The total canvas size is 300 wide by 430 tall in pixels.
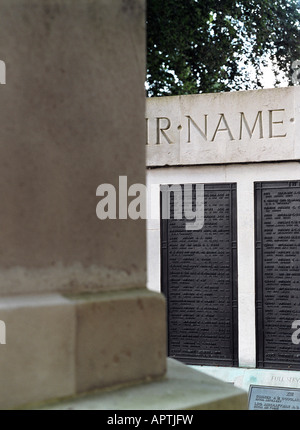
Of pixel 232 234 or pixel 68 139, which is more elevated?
pixel 68 139

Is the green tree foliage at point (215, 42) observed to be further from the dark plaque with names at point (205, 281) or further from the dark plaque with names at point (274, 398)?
the dark plaque with names at point (274, 398)

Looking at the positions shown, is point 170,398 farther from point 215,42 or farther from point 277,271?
point 215,42

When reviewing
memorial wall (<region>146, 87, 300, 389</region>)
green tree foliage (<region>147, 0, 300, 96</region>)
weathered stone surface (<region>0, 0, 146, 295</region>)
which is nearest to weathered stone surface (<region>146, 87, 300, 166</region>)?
memorial wall (<region>146, 87, 300, 389</region>)

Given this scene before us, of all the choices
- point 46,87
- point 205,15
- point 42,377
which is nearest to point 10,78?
point 46,87

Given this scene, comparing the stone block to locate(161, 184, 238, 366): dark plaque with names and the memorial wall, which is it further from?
locate(161, 184, 238, 366): dark plaque with names

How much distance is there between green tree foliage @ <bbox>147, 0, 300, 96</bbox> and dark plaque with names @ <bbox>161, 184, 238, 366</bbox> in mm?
9146

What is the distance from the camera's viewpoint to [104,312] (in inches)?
50.9

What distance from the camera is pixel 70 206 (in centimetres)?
129

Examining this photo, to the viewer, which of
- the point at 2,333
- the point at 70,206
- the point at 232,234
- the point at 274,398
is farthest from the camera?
the point at 232,234

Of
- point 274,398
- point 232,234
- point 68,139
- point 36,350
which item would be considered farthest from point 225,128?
point 36,350

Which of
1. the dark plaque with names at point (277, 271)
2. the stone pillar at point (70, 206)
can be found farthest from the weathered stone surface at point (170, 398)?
the dark plaque with names at point (277, 271)

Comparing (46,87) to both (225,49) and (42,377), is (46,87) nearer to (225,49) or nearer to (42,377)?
(42,377)

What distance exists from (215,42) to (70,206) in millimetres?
16775

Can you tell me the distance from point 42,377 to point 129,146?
0.57m
